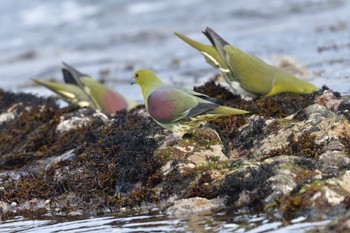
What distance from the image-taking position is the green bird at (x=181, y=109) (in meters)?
6.58

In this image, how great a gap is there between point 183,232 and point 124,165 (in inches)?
62.0

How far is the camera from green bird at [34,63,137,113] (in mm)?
10086

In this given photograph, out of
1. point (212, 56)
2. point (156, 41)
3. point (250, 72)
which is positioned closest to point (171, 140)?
point (250, 72)

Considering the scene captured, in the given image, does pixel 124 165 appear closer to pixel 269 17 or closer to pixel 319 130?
pixel 319 130

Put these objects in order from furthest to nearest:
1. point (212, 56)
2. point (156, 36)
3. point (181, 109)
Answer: point (156, 36) < point (212, 56) < point (181, 109)

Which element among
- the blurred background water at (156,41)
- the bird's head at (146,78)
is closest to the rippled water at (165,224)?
the blurred background water at (156,41)

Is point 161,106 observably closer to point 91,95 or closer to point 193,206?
point 193,206

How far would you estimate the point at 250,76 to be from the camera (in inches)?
312

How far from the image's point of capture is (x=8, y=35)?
28641mm

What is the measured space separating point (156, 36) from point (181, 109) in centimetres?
1662

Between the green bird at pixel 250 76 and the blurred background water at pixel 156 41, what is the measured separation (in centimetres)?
120

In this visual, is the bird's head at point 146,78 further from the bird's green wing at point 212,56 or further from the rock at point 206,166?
the bird's green wing at point 212,56

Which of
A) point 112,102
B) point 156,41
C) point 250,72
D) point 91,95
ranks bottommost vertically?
point 250,72

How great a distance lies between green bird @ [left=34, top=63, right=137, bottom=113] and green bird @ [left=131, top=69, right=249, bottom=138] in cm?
304
